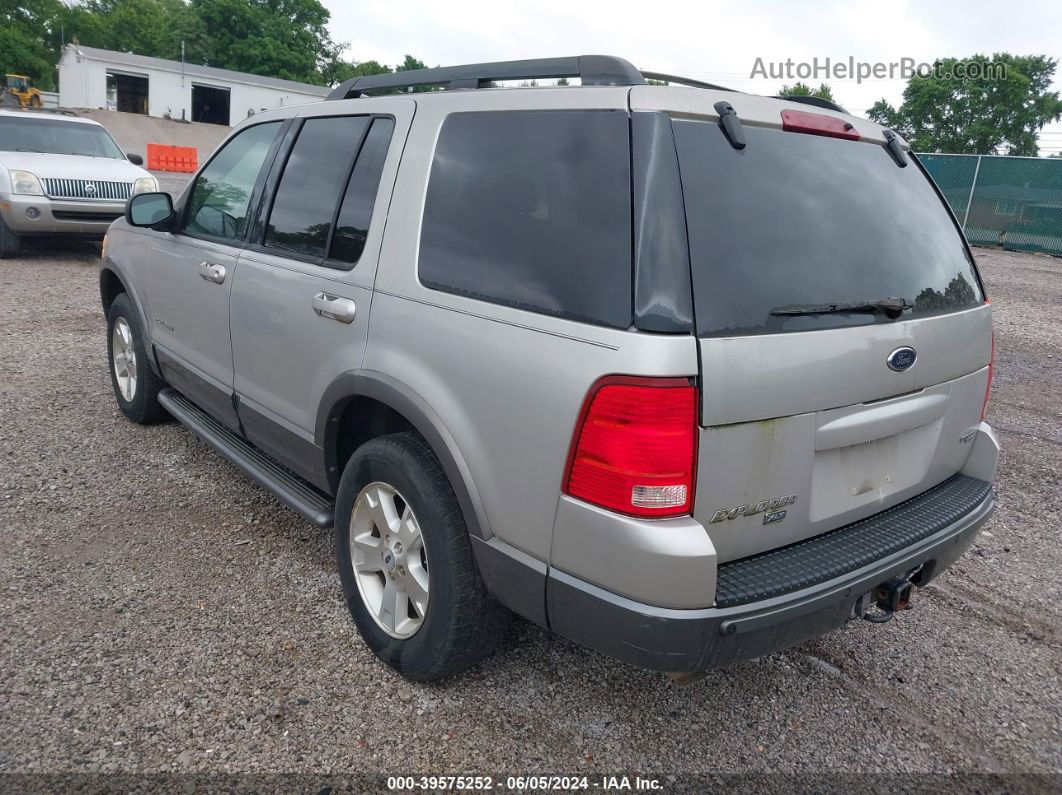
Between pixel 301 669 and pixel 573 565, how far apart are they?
1.28 m

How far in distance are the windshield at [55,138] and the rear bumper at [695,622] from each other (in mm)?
11383

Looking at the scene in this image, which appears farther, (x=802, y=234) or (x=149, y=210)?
(x=149, y=210)

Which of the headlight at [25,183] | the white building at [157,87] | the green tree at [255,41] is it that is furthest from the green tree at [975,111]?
the headlight at [25,183]

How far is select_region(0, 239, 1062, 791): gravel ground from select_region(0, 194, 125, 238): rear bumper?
23.5ft

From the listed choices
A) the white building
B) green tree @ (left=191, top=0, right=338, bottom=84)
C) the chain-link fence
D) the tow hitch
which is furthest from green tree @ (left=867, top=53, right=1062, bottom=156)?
the tow hitch

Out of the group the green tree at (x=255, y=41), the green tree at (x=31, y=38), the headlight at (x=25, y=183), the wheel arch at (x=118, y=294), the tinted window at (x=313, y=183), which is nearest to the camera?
the tinted window at (x=313, y=183)

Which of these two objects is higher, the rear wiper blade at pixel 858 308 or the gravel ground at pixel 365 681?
the rear wiper blade at pixel 858 308

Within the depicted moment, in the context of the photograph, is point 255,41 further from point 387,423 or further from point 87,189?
point 387,423

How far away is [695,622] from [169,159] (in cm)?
3169

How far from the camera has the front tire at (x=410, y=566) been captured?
2428 mm

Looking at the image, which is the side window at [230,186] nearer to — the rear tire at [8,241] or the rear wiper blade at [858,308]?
the rear wiper blade at [858,308]

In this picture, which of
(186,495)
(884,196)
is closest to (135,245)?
(186,495)

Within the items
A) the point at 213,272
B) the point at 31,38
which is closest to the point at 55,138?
the point at 213,272

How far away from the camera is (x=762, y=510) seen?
2150mm
